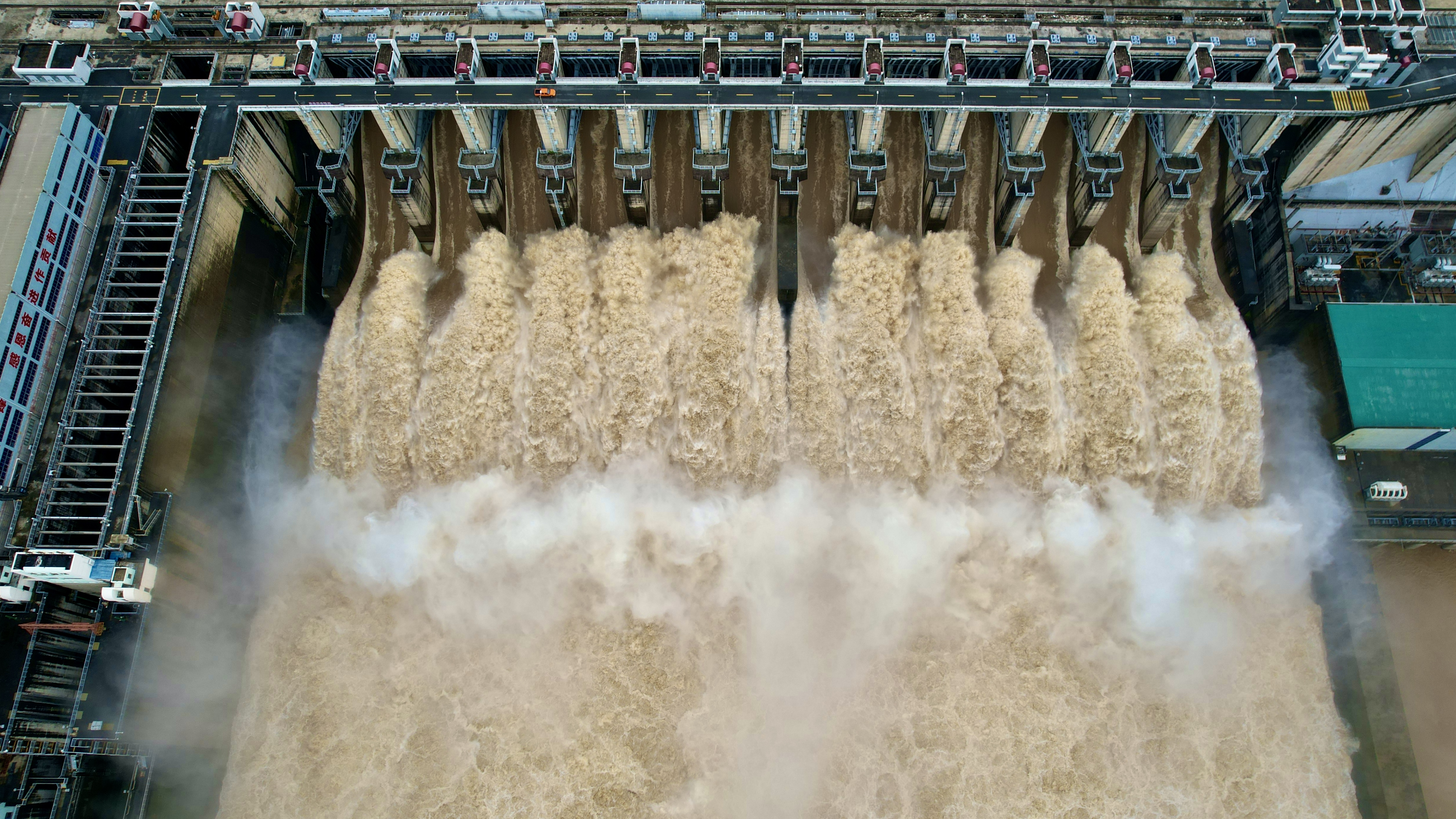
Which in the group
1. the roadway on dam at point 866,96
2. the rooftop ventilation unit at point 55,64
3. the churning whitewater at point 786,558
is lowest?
the churning whitewater at point 786,558

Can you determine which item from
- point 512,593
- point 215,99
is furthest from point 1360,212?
point 215,99

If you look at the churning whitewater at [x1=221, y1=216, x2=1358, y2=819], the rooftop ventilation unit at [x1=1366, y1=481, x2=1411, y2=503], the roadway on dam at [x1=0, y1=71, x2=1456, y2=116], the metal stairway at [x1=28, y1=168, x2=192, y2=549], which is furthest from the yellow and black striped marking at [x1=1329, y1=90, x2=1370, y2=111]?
the metal stairway at [x1=28, y1=168, x2=192, y2=549]

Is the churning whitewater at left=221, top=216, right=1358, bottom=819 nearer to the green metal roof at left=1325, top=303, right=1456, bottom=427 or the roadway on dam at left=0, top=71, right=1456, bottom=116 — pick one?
the green metal roof at left=1325, top=303, right=1456, bottom=427

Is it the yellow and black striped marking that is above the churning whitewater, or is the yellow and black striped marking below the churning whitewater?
above

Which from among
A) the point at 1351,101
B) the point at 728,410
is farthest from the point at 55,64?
the point at 1351,101


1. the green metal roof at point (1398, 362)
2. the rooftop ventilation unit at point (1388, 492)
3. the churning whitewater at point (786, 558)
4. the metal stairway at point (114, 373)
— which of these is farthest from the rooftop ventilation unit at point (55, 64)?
the rooftop ventilation unit at point (1388, 492)

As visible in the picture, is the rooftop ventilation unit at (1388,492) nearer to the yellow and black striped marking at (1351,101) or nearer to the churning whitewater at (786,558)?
the churning whitewater at (786,558)
